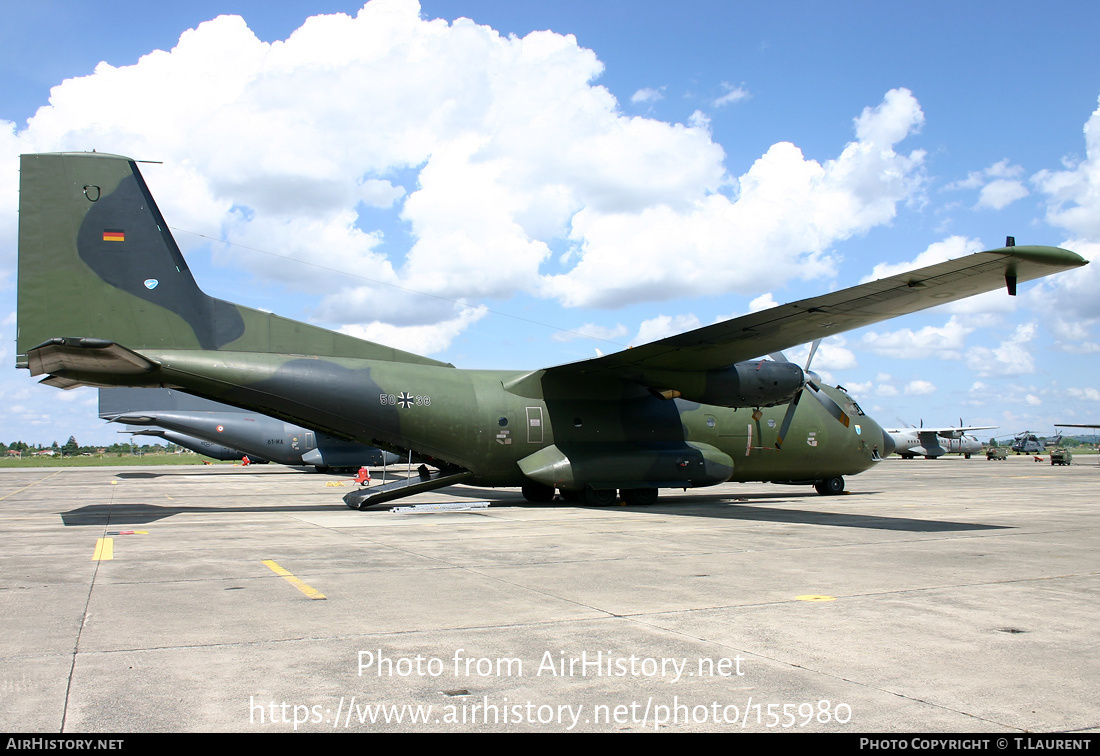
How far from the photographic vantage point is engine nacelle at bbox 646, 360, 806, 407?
682 inches

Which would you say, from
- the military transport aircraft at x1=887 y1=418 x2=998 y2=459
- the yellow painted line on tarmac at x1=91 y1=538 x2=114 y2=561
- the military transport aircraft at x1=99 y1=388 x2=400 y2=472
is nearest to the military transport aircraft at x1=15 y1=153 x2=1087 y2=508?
the yellow painted line on tarmac at x1=91 y1=538 x2=114 y2=561

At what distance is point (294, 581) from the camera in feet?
25.4

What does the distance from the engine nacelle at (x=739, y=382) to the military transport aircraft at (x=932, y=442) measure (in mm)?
46522

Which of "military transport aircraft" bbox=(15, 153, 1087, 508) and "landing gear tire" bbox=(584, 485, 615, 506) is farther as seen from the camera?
"landing gear tire" bbox=(584, 485, 615, 506)

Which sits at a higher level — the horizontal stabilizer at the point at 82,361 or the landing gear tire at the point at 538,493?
the horizontal stabilizer at the point at 82,361

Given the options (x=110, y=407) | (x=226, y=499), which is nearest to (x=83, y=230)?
(x=226, y=499)

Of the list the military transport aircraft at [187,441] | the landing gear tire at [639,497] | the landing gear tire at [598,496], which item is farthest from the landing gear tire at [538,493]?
the military transport aircraft at [187,441]

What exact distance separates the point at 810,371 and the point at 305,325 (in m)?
13.4

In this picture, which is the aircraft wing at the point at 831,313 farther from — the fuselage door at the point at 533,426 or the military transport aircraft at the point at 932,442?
the military transport aircraft at the point at 932,442

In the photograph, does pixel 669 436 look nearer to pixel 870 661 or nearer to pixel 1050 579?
pixel 1050 579

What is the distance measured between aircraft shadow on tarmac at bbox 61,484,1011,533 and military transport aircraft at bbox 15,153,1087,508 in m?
0.77

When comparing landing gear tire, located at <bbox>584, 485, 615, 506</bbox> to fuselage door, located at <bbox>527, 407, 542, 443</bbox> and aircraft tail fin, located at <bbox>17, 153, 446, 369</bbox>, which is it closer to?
fuselage door, located at <bbox>527, 407, 542, 443</bbox>

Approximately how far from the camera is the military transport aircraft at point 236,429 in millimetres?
32875

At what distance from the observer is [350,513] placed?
15.9m
